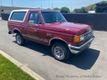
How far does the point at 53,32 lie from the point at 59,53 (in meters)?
0.91

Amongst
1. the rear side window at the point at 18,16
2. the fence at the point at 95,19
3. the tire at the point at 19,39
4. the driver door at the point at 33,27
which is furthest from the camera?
→ the fence at the point at 95,19

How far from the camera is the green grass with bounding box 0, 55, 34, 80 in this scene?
16.8 feet

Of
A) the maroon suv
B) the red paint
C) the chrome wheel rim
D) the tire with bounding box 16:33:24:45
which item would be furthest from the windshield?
the tire with bounding box 16:33:24:45

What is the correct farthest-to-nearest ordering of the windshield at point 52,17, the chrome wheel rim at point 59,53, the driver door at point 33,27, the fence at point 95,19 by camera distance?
the fence at point 95,19
the driver door at point 33,27
the windshield at point 52,17
the chrome wheel rim at point 59,53

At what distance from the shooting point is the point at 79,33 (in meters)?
6.24

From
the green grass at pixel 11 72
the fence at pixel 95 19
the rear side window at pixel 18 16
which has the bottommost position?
the green grass at pixel 11 72

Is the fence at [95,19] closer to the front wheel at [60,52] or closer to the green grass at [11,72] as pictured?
the front wheel at [60,52]

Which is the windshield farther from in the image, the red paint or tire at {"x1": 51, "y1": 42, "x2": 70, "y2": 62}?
tire at {"x1": 51, "y1": 42, "x2": 70, "y2": 62}

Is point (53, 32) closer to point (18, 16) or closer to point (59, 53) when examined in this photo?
point (59, 53)

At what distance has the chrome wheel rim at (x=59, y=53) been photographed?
672 centimetres

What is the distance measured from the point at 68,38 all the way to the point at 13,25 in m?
4.35

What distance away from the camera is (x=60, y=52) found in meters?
6.82

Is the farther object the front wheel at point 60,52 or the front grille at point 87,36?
the front grille at point 87,36

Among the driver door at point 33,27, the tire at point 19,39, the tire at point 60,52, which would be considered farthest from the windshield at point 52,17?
the tire at point 19,39
